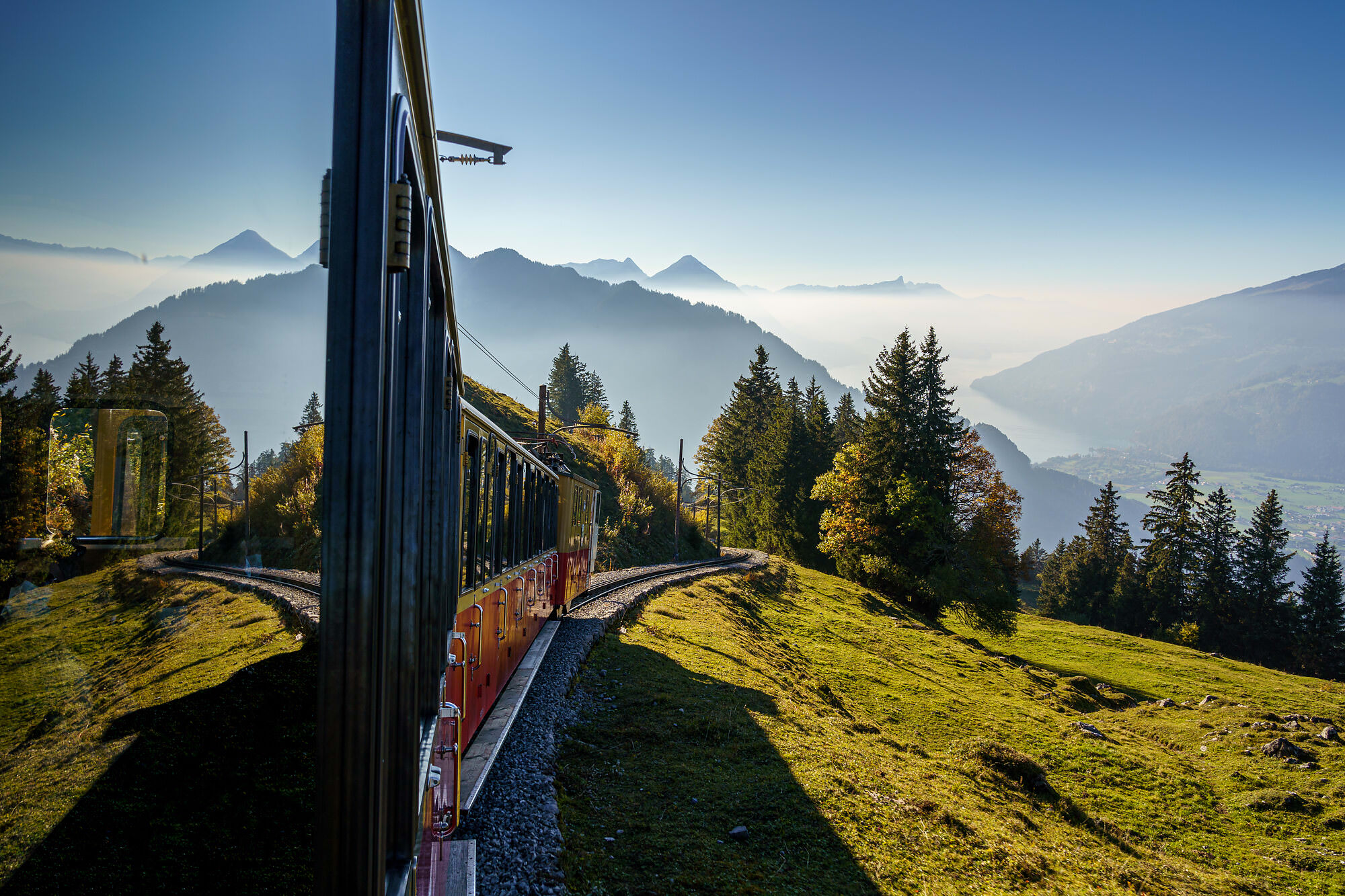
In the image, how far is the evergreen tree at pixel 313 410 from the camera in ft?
5.97

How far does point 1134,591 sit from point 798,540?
29287mm

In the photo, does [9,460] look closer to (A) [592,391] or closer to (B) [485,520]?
(B) [485,520]

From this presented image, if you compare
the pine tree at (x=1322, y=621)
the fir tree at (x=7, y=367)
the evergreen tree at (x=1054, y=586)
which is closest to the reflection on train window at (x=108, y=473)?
the fir tree at (x=7, y=367)

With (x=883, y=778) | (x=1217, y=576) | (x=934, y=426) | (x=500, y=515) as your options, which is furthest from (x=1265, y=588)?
(x=500, y=515)

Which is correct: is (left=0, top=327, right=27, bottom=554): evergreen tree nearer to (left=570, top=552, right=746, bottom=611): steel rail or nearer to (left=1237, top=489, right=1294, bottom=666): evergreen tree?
(left=570, top=552, right=746, bottom=611): steel rail

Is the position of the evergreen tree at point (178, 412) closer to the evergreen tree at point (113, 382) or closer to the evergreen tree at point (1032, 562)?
the evergreen tree at point (113, 382)

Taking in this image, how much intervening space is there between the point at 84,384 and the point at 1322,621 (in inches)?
2778

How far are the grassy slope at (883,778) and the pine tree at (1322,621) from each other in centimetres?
3250

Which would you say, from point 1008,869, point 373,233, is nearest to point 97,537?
point 373,233

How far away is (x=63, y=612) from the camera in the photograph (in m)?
1.11

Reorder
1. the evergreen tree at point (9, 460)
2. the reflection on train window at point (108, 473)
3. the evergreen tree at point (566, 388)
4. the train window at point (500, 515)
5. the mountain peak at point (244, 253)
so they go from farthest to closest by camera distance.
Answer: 1. the evergreen tree at point (566, 388)
2. the train window at point (500, 515)
3. the mountain peak at point (244, 253)
4. the reflection on train window at point (108, 473)
5. the evergreen tree at point (9, 460)

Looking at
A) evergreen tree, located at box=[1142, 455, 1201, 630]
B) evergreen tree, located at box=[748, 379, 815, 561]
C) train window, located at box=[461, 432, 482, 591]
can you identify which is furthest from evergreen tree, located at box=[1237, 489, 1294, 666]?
train window, located at box=[461, 432, 482, 591]

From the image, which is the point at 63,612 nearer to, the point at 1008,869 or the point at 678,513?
the point at 1008,869

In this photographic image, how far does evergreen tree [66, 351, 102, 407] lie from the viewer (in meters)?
1.17
